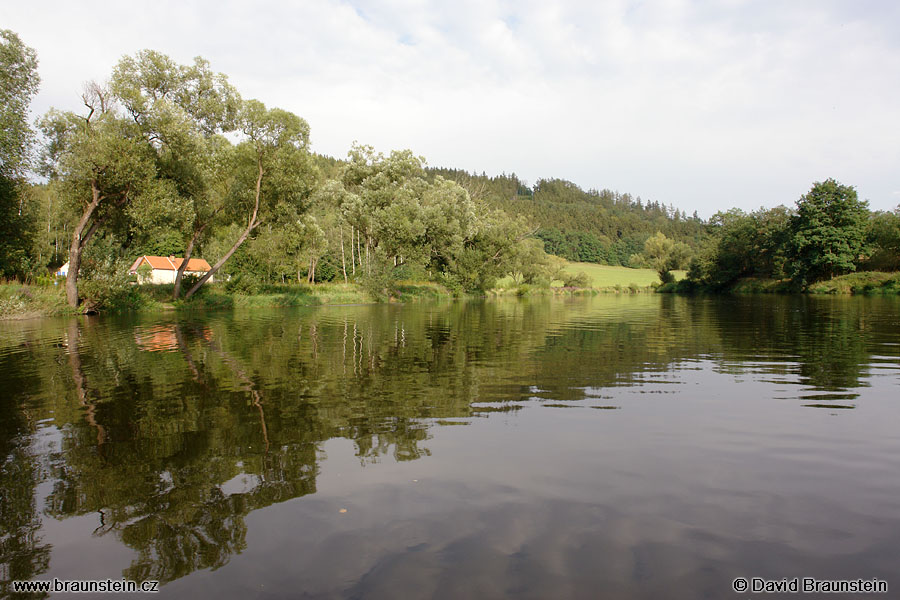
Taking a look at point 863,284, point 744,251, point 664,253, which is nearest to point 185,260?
point 863,284

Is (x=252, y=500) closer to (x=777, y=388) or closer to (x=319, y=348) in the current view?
(x=777, y=388)

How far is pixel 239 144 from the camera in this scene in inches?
1473

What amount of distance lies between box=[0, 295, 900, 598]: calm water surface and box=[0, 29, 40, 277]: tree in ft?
85.8

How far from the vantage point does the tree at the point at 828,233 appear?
6556 cm

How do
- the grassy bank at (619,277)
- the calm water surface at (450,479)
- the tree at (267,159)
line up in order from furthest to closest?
the grassy bank at (619,277), the tree at (267,159), the calm water surface at (450,479)

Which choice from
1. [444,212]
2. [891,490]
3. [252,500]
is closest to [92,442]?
[252,500]

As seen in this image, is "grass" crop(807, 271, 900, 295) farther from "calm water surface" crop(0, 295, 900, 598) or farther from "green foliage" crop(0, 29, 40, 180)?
"green foliage" crop(0, 29, 40, 180)

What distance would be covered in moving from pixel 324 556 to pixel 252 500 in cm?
137

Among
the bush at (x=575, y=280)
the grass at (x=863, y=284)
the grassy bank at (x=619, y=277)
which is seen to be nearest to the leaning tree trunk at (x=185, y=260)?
the grass at (x=863, y=284)

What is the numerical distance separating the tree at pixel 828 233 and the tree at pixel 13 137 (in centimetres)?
8213

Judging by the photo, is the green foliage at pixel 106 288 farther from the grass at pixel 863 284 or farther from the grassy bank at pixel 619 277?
the grassy bank at pixel 619 277

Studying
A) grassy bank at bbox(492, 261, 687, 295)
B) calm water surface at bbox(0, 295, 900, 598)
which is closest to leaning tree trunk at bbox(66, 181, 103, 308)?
calm water surface at bbox(0, 295, 900, 598)

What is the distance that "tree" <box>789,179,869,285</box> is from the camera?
65562 millimetres

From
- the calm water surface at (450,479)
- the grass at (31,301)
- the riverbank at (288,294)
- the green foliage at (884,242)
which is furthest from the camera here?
the green foliage at (884,242)
